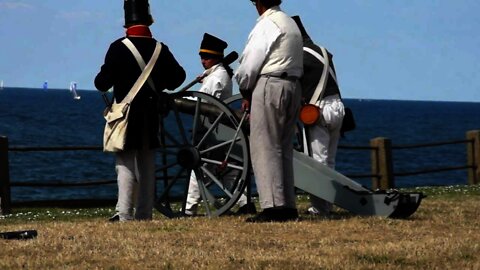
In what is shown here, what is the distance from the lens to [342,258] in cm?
770

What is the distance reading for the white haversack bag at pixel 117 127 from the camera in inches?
388

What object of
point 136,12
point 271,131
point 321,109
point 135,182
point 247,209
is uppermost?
point 136,12

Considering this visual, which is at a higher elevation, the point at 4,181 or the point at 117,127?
the point at 117,127

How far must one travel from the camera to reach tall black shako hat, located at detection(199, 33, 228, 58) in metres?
11.7

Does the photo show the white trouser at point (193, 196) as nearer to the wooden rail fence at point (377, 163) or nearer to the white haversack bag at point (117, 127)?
the white haversack bag at point (117, 127)

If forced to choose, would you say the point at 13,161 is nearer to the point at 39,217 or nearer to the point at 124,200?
the point at 39,217

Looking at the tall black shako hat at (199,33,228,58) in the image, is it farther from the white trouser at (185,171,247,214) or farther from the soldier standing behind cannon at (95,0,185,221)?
the soldier standing behind cannon at (95,0,185,221)

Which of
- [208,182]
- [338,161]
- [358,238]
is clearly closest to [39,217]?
[208,182]

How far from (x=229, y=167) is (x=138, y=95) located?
1178mm

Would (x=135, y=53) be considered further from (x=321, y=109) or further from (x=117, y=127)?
(x=321, y=109)

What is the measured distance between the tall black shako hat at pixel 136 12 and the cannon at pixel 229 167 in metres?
0.82

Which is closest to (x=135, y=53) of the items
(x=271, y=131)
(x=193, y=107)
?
(x=193, y=107)

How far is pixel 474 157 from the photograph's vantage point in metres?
21.0

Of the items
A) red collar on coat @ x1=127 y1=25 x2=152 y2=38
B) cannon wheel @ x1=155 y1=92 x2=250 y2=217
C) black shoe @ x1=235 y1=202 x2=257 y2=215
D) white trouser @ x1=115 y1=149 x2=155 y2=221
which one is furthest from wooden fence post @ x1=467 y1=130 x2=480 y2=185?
red collar on coat @ x1=127 y1=25 x2=152 y2=38
